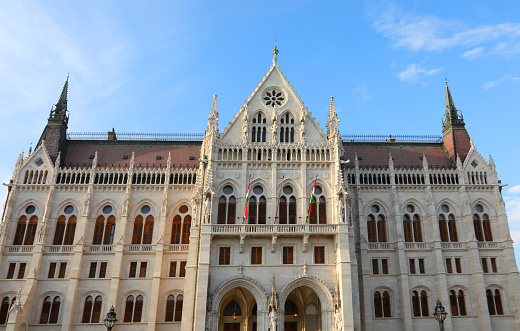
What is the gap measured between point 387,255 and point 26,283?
38.1 meters

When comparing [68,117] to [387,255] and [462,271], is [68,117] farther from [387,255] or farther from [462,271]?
[462,271]

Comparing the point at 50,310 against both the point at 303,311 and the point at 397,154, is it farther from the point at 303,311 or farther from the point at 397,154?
the point at 397,154

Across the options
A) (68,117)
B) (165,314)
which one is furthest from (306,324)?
(68,117)

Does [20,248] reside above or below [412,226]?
below

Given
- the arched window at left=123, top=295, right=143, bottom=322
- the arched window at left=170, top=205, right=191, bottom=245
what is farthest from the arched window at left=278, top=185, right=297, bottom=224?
the arched window at left=123, top=295, right=143, bottom=322

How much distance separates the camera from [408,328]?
44.8m

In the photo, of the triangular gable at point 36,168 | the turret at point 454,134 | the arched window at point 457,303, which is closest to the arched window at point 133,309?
the triangular gable at point 36,168

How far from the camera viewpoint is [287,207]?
42.9 metres

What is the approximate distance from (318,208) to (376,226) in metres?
10.2

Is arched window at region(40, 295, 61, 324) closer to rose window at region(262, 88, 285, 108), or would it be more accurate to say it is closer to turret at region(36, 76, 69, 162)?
turret at region(36, 76, 69, 162)

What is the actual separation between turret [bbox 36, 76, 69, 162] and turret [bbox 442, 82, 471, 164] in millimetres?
48352

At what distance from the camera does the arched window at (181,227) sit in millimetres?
48000

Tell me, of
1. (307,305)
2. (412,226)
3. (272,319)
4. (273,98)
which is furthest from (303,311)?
(273,98)

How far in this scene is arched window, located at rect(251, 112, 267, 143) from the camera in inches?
1805
